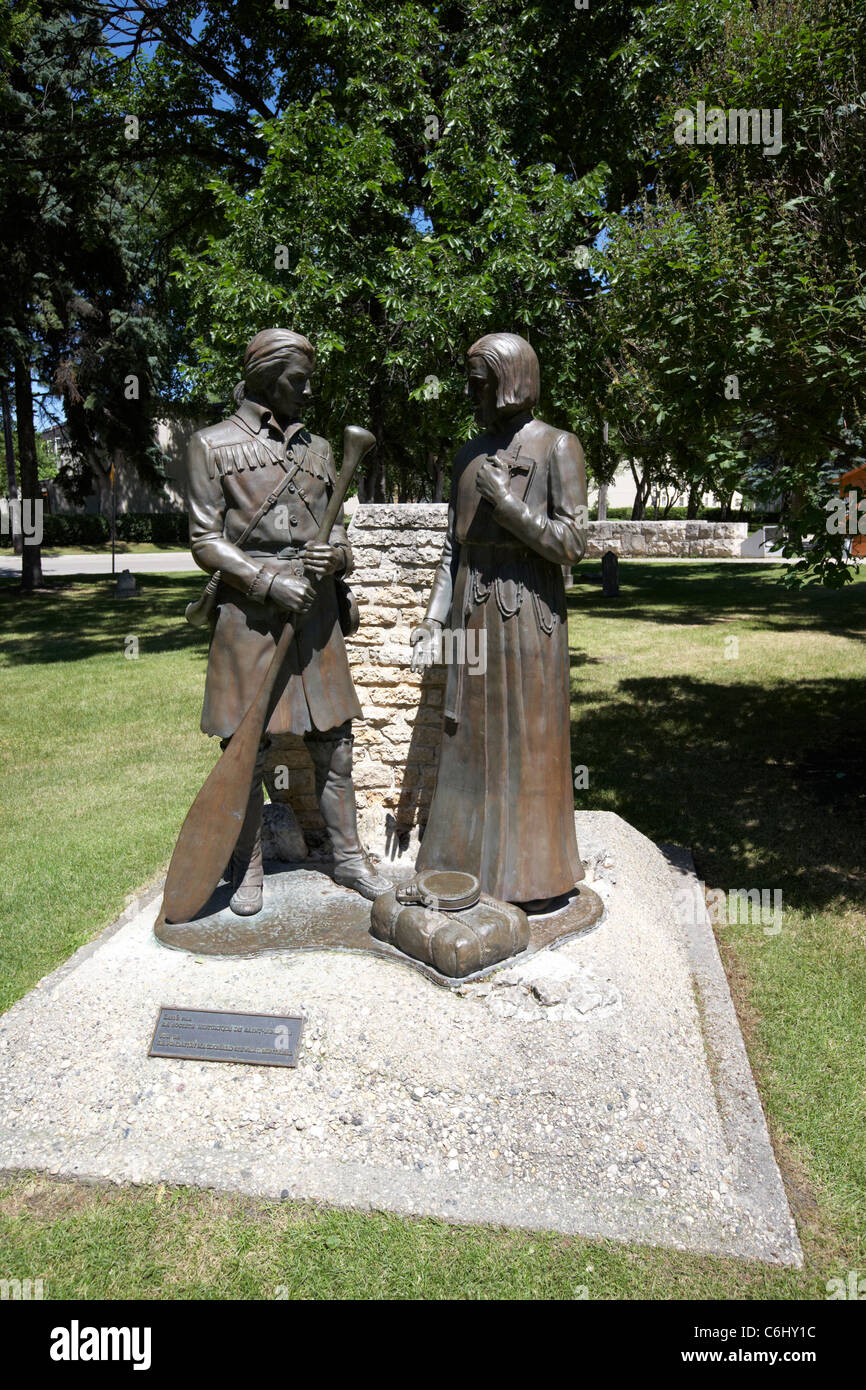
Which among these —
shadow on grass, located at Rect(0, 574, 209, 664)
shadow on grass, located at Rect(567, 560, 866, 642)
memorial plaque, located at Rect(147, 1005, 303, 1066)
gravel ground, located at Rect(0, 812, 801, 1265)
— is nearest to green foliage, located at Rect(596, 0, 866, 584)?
gravel ground, located at Rect(0, 812, 801, 1265)

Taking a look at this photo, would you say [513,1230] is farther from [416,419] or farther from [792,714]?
[416,419]

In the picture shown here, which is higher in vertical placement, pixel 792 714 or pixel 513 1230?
pixel 792 714

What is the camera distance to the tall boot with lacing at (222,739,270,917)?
420 centimetres

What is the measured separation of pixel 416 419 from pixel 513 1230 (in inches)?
456

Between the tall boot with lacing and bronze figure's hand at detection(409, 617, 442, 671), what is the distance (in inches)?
31.7

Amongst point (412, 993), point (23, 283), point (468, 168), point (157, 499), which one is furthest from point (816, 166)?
point (157, 499)

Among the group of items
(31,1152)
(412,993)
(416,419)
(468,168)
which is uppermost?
(468,168)

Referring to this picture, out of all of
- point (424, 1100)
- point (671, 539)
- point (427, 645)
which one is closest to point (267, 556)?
point (427, 645)

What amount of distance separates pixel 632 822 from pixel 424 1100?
4.00m

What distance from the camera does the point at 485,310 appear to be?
849 centimetres

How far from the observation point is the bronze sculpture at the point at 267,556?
3871 millimetres

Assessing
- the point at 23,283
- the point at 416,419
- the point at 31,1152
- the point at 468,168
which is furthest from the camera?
the point at 23,283

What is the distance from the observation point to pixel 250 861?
4332 mm
